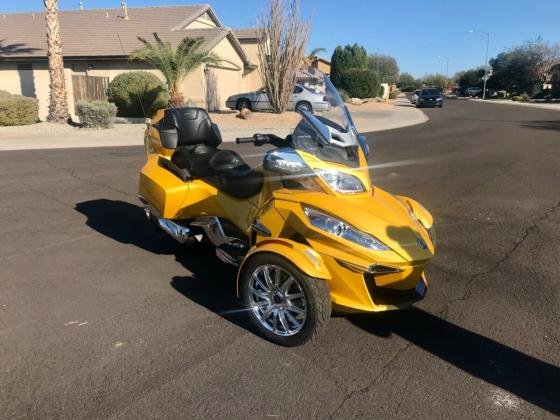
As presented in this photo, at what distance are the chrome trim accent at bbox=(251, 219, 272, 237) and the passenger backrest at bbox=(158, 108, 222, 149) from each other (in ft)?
6.00

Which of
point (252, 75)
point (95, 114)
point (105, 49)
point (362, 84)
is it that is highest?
point (105, 49)

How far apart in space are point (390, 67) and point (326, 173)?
11631cm

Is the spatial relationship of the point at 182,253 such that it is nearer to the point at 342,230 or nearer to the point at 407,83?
the point at 342,230

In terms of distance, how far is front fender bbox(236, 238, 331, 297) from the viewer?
310 centimetres

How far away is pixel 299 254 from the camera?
318 centimetres

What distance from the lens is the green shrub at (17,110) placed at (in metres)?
17.9

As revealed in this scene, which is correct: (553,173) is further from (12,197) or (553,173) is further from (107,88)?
(107,88)

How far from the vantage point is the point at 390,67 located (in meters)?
112

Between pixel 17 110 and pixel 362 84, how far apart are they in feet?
107

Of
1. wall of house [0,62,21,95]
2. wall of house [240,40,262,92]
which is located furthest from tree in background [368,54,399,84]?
wall of house [0,62,21,95]

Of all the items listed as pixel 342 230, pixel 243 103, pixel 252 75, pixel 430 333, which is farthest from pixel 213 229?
pixel 252 75

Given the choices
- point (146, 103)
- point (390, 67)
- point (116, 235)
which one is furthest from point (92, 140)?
point (390, 67)

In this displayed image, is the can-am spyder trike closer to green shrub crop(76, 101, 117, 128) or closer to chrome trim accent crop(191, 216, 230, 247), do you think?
chrome trim accent crop(191, 216, 230, 247)

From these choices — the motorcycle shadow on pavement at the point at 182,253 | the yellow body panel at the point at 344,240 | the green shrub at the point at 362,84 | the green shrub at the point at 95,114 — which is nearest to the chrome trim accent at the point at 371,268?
the yellow body panel at the point at 344,240
